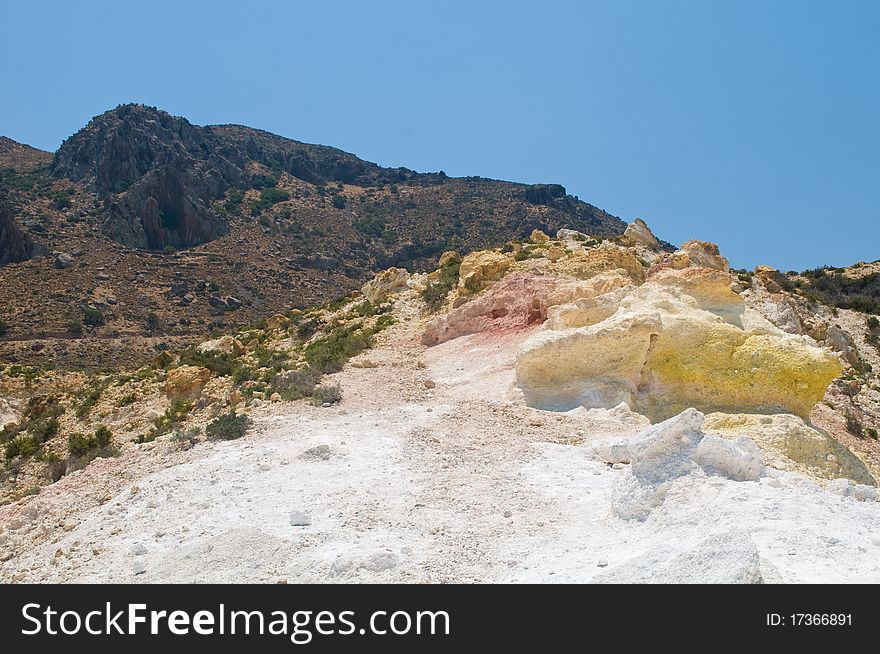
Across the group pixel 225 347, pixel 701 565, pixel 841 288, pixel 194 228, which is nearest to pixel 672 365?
pixel 701 565

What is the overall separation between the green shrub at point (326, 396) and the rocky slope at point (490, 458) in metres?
0.05

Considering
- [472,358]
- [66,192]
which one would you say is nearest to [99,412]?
[472,358]

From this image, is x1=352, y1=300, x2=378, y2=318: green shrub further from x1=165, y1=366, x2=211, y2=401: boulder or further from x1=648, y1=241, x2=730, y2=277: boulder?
→ x1=648, y1=241, x2=730, y2=277: boulder

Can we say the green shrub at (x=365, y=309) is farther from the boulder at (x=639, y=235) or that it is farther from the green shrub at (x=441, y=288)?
the boulder at (x=639, y=235)

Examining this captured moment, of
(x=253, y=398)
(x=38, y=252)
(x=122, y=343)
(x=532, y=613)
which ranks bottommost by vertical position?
(x=532, y=613)

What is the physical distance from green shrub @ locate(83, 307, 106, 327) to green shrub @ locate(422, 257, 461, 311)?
25.6m

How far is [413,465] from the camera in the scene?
7.90 metres

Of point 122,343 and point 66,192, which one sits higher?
point 66,192

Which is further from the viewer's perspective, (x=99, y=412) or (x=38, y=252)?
(x=38, y=252)

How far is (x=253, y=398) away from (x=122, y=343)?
2934cm

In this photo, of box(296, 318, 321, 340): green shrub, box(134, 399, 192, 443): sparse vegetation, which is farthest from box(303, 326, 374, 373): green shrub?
box(134, 399, 192, 443): sparse vegetation

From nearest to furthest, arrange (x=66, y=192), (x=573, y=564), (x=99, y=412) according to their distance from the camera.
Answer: (x=573, y=564)
(x=99, y=412)
(x=66, y=192)

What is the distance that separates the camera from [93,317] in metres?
40.6

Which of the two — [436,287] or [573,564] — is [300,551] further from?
[436,287]
